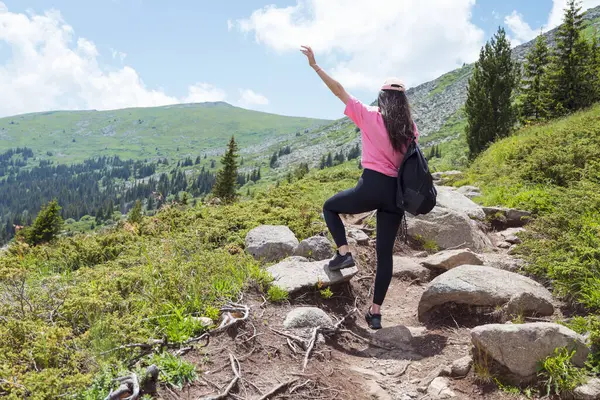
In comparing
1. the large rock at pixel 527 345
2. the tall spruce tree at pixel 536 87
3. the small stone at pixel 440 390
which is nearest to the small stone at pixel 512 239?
Answer: the large rock at pixel 527 345

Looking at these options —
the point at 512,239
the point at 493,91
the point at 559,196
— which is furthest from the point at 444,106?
the point at 512,239

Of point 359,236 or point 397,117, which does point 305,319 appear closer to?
point 397,117

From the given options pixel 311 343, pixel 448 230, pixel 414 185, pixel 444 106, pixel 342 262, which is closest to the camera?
pixel 311 343

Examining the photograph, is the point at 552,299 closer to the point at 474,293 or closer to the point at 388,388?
the point at 474,293

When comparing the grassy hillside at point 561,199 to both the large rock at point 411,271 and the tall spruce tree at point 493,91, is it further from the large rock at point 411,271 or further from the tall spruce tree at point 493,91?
the tall spruce tree at point 493,91

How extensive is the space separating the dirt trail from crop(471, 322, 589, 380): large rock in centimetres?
31

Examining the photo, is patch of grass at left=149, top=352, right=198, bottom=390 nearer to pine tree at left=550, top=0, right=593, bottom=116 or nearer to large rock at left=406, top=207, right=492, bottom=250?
large rock at left=406, top=207, right=492, bottom=250

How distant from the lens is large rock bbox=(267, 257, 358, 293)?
5781 mm

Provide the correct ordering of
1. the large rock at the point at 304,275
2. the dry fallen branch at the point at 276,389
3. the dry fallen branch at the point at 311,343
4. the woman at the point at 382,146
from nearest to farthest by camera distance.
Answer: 1. the dry fallen branch at the point at 276,389
2. the dry fallen branch at the point at 311,343
3. the woman at the point at 382,146
4. the large rock at the point at 304,275

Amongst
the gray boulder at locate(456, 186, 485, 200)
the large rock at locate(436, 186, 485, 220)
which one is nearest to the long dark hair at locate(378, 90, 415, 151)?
the large rock at locate(436, 186, 485, 220)

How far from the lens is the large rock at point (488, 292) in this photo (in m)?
5.35

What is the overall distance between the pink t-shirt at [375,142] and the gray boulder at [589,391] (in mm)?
2820

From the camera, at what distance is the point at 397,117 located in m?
4.88

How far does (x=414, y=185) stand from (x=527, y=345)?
2055 millimetres
